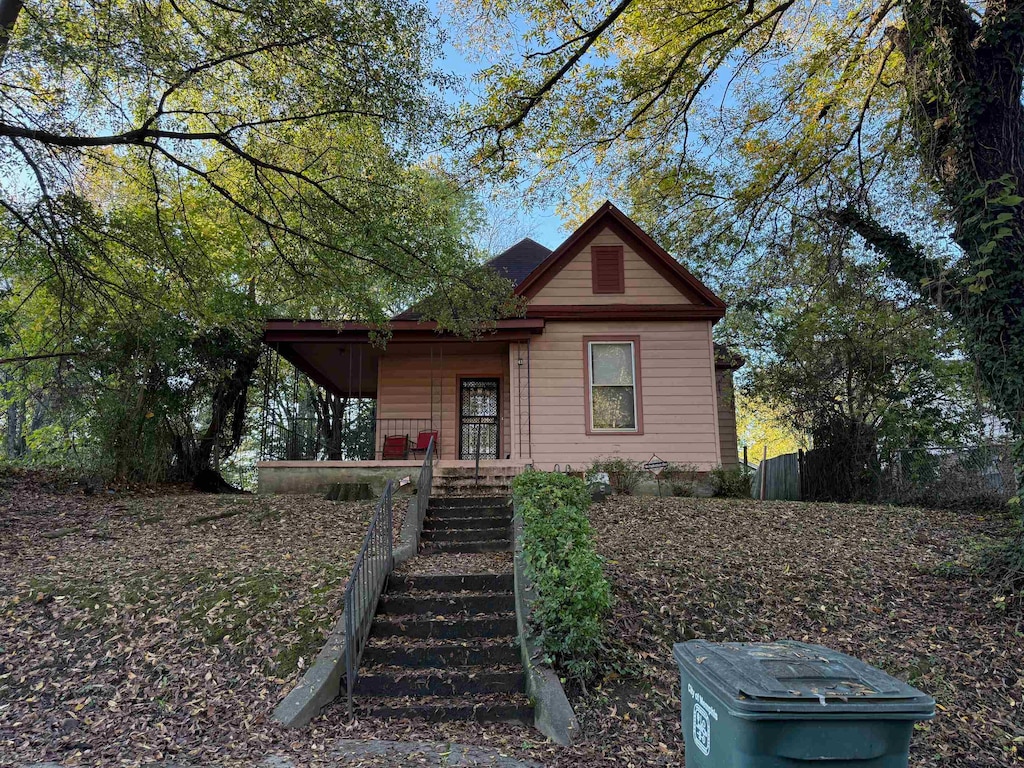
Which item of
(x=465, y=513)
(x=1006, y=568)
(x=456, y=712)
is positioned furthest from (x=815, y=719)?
(x=465, y=513)

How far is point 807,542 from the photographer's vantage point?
7.97 meters

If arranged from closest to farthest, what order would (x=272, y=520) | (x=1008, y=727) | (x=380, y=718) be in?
(x=1008, y=727) < (x=380, y=718) < (x=272, y=520)

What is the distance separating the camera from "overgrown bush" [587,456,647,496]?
38.3 feet

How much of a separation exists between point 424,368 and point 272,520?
17.6 ft

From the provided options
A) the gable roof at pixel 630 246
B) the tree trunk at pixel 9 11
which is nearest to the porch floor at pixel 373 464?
the gable roof at pixel 630 246

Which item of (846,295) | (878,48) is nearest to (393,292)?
(846,295)

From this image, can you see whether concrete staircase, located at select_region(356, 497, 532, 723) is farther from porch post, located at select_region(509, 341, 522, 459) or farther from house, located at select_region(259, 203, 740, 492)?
house, located at select_region(259, 203, 740, 492)

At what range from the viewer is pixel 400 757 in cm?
418

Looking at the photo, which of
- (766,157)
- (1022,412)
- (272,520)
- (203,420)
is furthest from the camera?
(203,420)

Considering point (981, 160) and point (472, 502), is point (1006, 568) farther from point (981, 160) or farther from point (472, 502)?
point (472, 502)

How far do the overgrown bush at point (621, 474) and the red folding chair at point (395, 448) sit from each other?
3848 millimetres

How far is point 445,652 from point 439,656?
0.20ft

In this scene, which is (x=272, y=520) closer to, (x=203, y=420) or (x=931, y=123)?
(x=203, y=420)

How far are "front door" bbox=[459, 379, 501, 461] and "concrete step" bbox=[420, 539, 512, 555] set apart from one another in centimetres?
593
